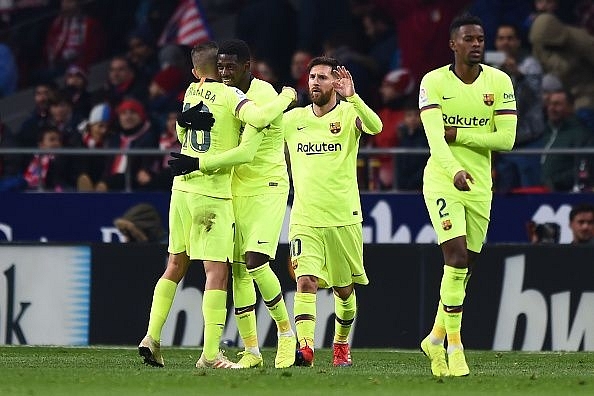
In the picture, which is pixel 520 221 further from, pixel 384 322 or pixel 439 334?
pixel 439 334

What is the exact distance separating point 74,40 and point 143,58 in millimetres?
1719

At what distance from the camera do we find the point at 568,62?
59.0 ft

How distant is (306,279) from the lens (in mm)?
12125

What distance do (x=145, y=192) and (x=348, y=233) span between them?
516 centimetres

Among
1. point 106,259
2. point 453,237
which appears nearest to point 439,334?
point 453,237

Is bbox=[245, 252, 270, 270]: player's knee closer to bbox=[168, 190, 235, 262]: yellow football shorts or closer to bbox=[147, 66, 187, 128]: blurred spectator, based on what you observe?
bbox=[168, 190, 235, 262]: yellow football shorts

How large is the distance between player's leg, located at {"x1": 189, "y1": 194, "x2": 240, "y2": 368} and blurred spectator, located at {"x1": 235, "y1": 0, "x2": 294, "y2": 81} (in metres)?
8.57

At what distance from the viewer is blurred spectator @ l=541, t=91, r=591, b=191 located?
650 inches

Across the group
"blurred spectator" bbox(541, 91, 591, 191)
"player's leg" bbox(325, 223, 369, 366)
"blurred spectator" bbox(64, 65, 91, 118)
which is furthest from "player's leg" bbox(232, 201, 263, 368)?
"blurred spectator" bbox(64, 65, 91, 118)

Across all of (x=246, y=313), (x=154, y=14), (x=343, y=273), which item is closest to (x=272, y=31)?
(x=154, y=14)

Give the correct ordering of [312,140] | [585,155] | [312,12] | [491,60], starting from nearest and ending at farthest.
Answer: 1. [312,140]
2. [585,155]
3. [491,60]
4. [312,12]

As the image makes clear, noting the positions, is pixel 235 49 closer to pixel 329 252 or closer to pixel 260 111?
pixel 260 111

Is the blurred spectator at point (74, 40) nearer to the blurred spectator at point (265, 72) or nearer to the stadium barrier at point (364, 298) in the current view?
the blurred spectator at point (265, 72)

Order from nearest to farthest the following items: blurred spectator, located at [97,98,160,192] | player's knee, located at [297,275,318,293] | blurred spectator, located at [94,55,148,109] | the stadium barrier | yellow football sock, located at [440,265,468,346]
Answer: yellow football sock, located at [440,265,468,346] → player's knee, located at [297,275,318,293] → the stadium barrier → blurred spectator, located at [97,98,160,192] → blurred spectator, located at [94,55,148,109]
